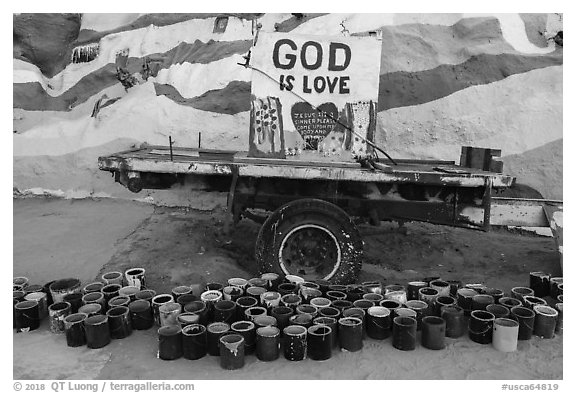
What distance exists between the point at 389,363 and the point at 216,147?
5.37 metres

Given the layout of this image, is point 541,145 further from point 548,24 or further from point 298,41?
point 298,41

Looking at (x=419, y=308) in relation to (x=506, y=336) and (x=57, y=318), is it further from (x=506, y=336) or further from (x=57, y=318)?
(x=57, y=318)

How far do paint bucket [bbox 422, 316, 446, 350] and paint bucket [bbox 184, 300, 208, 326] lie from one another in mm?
1850

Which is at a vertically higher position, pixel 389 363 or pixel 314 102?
pixel 314 102

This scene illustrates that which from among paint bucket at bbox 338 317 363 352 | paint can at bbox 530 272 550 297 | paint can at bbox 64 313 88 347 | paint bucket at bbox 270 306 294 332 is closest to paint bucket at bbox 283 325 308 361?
paint bucket at bbox 270 306 294 332

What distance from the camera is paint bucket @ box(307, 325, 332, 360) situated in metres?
3.78

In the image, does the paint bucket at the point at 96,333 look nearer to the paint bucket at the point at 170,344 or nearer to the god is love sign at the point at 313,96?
the paint bucket at the point at 170,344

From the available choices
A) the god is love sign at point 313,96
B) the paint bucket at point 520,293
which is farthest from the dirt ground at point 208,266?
the god is love sign at point 313,96

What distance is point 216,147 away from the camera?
8.28 metres

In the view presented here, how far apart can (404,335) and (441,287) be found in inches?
43.1

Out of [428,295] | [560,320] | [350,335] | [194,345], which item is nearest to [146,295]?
[194,345]

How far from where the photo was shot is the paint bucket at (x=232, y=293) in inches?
181

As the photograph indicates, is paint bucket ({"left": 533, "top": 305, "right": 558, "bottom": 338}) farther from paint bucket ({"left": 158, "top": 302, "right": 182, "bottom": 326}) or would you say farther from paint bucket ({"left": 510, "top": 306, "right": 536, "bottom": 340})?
paint bucket ({"left": 158, "top": 302, "right": 182, "bottom": 326})

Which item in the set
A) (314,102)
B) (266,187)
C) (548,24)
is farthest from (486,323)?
(548,24)
